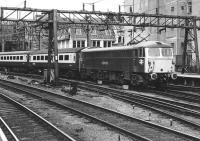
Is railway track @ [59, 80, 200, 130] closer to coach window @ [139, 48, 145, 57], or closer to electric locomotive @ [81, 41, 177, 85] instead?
electric locomotive @ [81, 41, 177, 85]

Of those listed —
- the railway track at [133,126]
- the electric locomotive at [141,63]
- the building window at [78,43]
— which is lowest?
the railway track at [133,126]

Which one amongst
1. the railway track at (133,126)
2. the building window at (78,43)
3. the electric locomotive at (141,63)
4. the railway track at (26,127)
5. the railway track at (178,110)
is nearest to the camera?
the railway track at (26,127)

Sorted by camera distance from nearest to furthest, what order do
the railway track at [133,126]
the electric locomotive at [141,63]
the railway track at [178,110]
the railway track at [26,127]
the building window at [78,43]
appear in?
the railway track at [26,127] → the railway track at [133,126] → the railway track at [178,110] → the electric locomotive at [141,63] → the building window at [78,43]

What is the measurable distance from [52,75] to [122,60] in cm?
628

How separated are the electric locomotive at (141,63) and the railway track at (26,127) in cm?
980

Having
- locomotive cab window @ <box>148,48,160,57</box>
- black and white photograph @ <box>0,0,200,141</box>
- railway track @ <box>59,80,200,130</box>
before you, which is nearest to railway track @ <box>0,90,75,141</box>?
black and white photograph @ <box>0,0,200,141</box>

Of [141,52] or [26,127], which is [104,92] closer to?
[141,52]

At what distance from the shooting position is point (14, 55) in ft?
153

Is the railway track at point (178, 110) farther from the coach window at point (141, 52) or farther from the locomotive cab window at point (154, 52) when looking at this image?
the locomotive cab window at point (154, 52)

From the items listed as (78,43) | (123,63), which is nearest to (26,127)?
(123,63)

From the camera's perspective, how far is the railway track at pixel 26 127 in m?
9.94

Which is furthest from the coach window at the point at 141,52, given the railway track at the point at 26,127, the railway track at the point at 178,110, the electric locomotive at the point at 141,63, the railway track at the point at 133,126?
the railway track at the point at 26,127

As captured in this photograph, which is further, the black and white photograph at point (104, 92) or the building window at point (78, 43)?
the building window at point (78, 43)

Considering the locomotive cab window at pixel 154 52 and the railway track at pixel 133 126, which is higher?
the locomotive cab window at pixel 154 52
